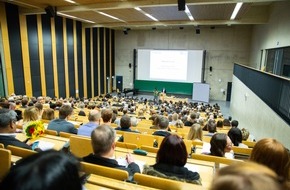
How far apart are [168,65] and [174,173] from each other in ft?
58.7

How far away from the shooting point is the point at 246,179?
2.34ft

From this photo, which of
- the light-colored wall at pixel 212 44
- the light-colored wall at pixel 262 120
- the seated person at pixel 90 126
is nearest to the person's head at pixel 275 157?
the seated person at pixel 90 126

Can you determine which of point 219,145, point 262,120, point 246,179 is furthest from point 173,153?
point 262,120

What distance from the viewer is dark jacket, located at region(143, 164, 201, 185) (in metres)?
2.00

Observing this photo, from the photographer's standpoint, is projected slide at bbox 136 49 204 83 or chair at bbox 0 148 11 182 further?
projected slide at bbox 136 49 204 83

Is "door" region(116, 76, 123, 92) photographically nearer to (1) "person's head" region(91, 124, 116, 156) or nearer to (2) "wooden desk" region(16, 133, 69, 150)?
(2) "wooden desk" region(16, 133, 69, 150)

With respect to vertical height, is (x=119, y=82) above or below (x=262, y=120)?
below

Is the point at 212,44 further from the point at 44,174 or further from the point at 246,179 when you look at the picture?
the point at 44,174

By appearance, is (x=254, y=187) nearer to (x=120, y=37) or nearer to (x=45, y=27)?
(x=45, y=27)

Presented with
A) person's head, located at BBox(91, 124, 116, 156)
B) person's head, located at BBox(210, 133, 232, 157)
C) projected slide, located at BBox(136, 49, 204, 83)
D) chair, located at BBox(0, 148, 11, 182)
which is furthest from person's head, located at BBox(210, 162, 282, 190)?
projected slide, located at BBox(136, 49, 204, 83)

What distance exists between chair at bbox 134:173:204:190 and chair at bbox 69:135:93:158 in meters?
1.20

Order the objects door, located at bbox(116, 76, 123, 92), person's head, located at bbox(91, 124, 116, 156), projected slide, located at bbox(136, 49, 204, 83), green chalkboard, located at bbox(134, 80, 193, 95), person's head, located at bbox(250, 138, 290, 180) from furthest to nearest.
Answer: door, located at bbox(116, 76, 123, 92) → green chalkboard, located at bbox(134, 80, 193, 95) → projected slide, located at bbox(136, 49, 204, 83) → person's head, located at bbox(91, 124, 116, 156) → person's head, located at bbox(250, 138, 290, 180)

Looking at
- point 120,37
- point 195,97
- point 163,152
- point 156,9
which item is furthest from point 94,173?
point 120,37

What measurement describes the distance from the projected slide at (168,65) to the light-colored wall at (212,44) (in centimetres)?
95
